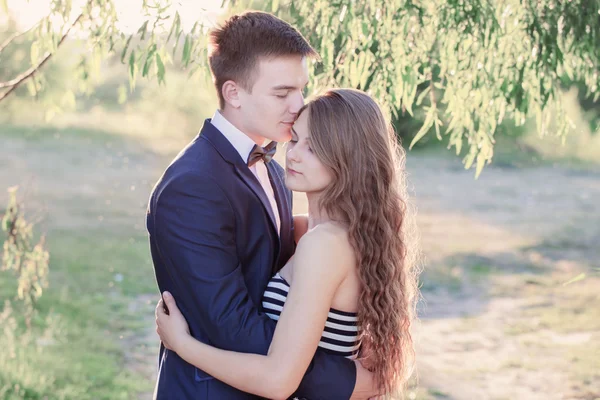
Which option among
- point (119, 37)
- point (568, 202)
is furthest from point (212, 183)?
point (568, 202)

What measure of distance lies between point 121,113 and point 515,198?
12.9 metres

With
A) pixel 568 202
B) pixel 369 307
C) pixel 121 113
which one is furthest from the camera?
pixel 121 113

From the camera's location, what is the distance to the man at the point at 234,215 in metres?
2.17

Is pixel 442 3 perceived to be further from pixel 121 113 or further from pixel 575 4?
pixel 121 113

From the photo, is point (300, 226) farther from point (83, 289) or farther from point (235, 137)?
point (83, 289)

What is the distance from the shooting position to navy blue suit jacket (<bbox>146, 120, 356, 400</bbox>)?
2168 millimetres

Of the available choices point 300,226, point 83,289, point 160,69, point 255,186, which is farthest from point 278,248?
point 83,289

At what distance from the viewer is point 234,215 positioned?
2273mm

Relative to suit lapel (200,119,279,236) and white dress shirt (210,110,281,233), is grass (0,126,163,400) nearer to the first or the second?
white dress shirt (210,110,281,233)

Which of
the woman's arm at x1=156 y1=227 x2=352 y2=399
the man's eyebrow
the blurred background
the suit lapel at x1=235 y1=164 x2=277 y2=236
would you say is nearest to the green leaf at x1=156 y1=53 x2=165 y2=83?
the blurred background

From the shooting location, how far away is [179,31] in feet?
12.0

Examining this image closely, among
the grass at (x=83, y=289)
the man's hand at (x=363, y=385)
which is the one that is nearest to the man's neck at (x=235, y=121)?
the man's hand at (x=363, y=385)

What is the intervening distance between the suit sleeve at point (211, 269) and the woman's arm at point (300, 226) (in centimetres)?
51

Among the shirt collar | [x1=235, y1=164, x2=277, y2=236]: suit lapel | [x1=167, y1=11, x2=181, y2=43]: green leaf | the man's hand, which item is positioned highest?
[x1=167, y1=11, x2=181, y2=43]: green leaf
